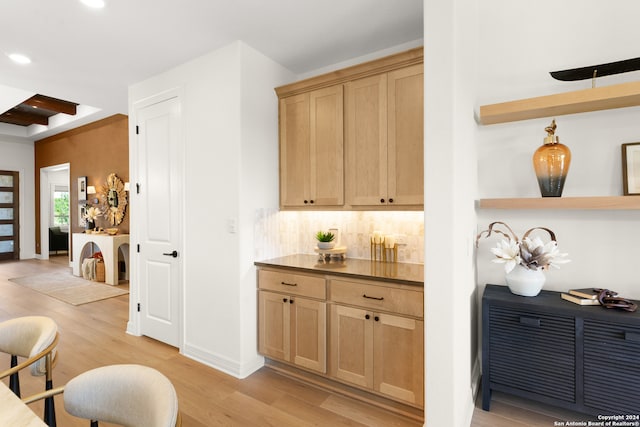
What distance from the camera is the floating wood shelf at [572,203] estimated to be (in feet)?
6.28

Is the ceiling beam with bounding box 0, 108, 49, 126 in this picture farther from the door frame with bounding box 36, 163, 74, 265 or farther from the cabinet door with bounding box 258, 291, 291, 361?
the cabinet door with bounding box 258, 291, 291, 361

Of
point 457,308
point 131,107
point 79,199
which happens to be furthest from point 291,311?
point 79,199

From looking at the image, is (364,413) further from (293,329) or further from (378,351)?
(293,329)

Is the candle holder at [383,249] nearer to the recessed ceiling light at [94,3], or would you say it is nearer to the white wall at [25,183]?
the recessed ceiling light at [94,3]

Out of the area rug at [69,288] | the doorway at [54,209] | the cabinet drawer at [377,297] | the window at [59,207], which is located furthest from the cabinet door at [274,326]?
the window at [59,207]

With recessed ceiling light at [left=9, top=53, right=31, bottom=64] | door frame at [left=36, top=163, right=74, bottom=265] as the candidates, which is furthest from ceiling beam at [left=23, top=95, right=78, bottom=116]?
door frame at [left=36, top=163, right=74, bottom=265]

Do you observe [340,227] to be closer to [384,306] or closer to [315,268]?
[315,268]

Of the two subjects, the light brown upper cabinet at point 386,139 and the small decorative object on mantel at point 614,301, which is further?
the light brown upper cabinet at point 386,139

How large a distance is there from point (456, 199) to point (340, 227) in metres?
1.48

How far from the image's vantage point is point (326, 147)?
2764 mm

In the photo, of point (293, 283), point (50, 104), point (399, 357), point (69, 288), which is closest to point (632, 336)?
point (399, 357)

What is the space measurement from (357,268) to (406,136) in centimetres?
106

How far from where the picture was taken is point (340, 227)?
3.06 meters

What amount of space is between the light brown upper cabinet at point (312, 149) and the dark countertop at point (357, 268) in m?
0.50
